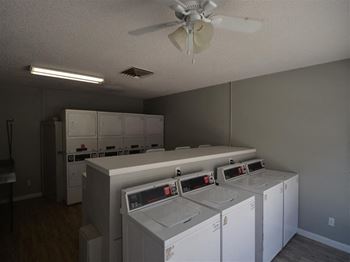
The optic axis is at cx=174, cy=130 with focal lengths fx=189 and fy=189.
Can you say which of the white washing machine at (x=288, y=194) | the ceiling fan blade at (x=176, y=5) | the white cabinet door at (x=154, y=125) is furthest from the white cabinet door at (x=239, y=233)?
the white cabinet door at (x=154, y=125)

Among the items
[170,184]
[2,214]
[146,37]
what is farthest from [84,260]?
[2,214]

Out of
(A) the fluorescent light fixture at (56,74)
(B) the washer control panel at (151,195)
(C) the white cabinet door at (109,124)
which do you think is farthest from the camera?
(C) the white cabinet door at (109,124)

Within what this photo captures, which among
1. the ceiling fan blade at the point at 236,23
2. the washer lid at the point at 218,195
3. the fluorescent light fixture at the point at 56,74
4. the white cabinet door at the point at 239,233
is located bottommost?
the white cabinet door at the point at 239,233

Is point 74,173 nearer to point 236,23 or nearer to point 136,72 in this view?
point 136,72

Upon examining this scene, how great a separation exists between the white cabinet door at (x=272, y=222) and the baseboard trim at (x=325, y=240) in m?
0.64

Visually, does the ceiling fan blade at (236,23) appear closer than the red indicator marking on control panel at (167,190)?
Yes

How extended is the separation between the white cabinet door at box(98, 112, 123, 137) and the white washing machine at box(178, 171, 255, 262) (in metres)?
2.70

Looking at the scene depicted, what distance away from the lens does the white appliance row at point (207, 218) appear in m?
1.26

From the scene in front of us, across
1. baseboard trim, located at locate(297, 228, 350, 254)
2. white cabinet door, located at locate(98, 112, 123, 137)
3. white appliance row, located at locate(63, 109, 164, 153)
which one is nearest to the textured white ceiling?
white appliance row, located at locate(63, 109, 164, 153)

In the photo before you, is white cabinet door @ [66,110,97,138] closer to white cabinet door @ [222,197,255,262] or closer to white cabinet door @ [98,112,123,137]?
white cabinet door @ [98,112,123,137]

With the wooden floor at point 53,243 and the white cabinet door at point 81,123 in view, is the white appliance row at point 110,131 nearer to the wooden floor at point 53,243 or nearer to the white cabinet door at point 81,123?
the white cabinet door at point 81,123

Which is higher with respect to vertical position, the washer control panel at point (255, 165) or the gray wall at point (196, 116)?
the gray wall at point (196, 116)

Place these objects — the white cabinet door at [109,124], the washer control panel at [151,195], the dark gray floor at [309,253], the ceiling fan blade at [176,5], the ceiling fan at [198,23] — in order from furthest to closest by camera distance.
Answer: the white cabinet door at [109,124] < the dark gray floor at [309,253] < the washer control panel at [151,195] < the ceiling fan at [198,23] < the ceiling fan blade at [176,5]

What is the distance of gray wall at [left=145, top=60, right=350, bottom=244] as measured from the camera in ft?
7.73
